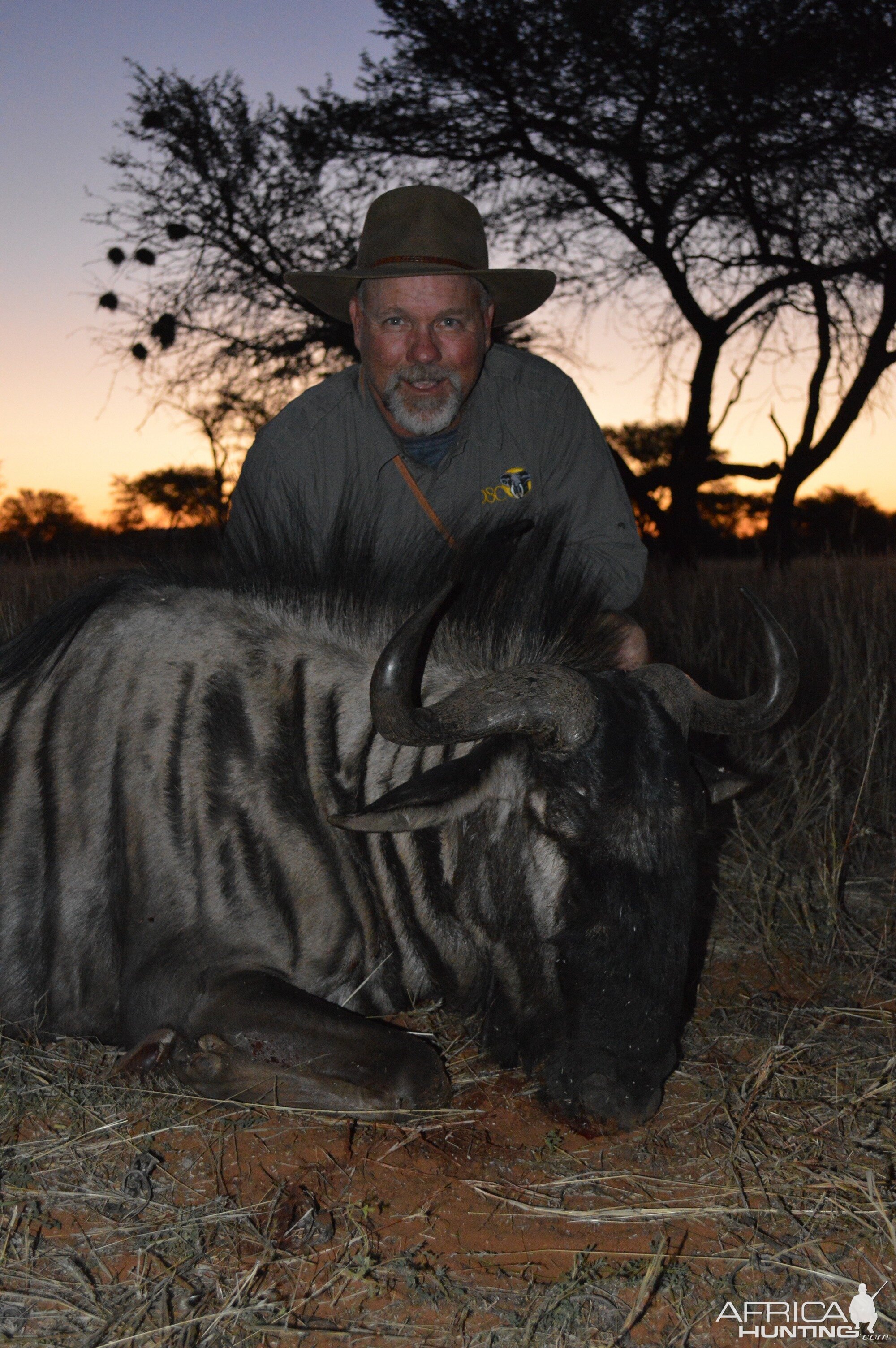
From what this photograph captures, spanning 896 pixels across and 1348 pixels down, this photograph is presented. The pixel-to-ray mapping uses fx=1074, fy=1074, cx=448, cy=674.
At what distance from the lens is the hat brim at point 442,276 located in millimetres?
3395

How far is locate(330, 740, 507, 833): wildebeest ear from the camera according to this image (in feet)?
6.50

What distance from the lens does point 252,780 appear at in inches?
91.9

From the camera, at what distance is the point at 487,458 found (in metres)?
3.64

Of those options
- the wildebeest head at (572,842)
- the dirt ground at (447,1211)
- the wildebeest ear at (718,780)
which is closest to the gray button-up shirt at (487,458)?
the wildebeest ear at (718,780)

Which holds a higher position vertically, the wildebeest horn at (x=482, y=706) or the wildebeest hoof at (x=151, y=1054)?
the wildebeest horn at (x=482, y=706)

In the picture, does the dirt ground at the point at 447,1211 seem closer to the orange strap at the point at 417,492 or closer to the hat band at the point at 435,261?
the orange strap at the point at 417,492

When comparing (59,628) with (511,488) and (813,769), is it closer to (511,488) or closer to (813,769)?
(511,488)

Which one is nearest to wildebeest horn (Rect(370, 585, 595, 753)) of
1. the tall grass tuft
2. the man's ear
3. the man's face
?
the tall grass tuft

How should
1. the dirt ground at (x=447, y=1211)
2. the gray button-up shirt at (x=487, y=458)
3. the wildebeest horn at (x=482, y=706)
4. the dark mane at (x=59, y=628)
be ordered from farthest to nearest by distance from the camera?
the gray button-up shirt at (x=487, y=458), the dark mane at (x=59, y=628), the wildebeest horn at (x=482, y=706), the dirt ground at (x=447, y=1211)

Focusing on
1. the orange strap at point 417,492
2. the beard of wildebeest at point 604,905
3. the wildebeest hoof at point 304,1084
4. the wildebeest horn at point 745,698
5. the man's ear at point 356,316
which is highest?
the man's ear at point 356,316

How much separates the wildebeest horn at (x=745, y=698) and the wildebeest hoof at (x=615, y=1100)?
0.74 meters

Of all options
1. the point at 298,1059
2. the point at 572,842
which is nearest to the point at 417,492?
the point at 572,842

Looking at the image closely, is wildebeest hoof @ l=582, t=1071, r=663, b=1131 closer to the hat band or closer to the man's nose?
the man's nose

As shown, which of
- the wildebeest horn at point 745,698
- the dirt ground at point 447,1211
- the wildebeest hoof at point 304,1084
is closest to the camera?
the dirt ground at point 447,1211
